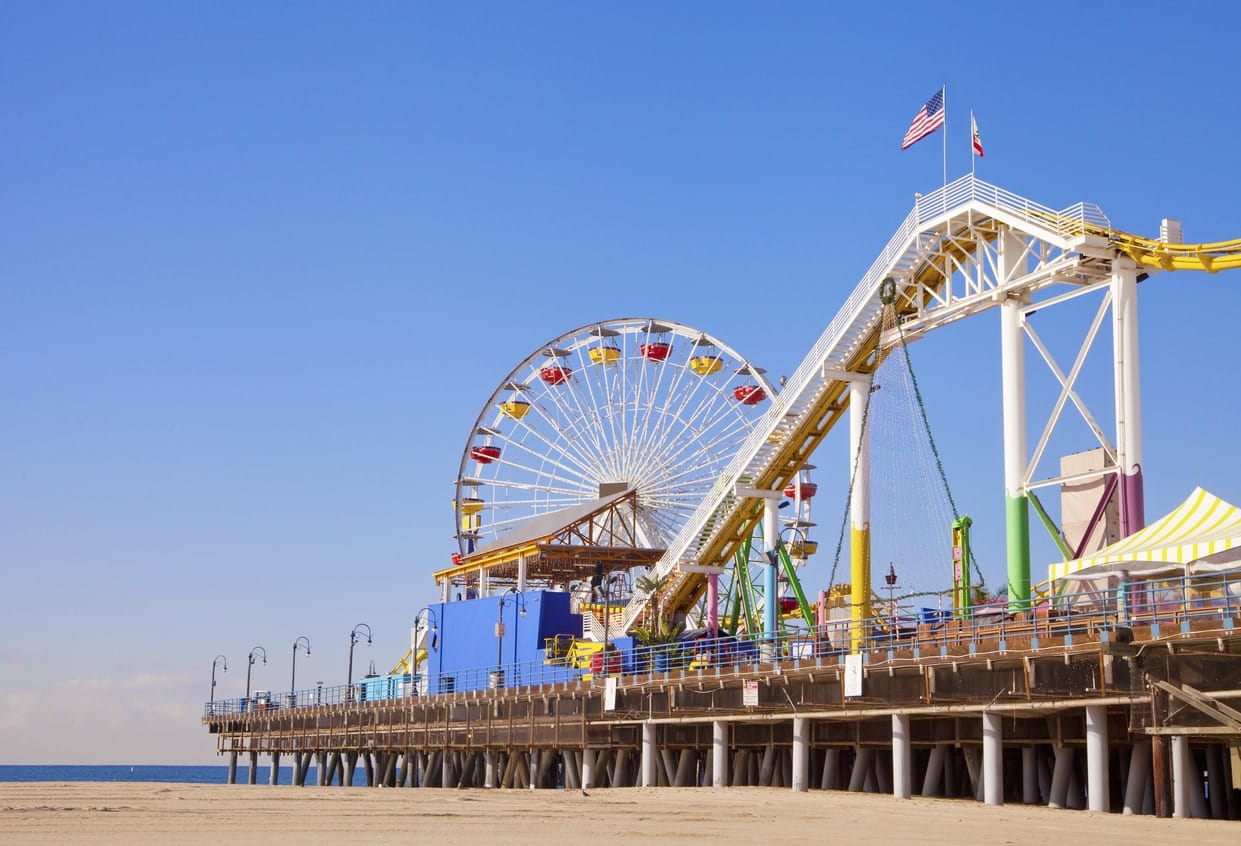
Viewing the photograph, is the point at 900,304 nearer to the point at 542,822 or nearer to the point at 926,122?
the point at 926,122

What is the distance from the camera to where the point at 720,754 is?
3566 cm

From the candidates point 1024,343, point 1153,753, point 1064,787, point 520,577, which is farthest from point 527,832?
point 520,577

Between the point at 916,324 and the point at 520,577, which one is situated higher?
the point at 916,324

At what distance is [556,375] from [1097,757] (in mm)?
47363

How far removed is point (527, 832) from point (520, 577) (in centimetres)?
4109

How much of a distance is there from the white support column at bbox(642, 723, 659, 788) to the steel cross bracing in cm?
1204

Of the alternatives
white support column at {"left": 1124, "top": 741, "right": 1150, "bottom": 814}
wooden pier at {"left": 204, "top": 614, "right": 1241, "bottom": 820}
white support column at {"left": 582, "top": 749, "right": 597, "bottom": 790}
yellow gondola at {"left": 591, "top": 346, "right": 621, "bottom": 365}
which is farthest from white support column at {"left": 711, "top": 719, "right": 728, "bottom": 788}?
yellow gondola at {"left": 591, "top": 346, "right": 621, "bottom": 365}

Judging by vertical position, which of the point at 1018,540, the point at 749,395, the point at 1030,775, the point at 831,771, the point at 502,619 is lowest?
the point at 831,771

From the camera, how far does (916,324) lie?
137ft

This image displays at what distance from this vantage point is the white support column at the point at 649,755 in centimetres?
3831

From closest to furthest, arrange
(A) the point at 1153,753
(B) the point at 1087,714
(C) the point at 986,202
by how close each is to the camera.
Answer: (A) the point at 1153,753 < (B) the point at 1087,714 < (C) the point at 986,202

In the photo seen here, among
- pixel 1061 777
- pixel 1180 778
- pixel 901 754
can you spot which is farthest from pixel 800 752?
pixel 1180 778

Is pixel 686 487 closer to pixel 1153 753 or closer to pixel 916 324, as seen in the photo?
pixel 916 324

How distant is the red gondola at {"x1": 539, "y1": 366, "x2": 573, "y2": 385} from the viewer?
230 feet
